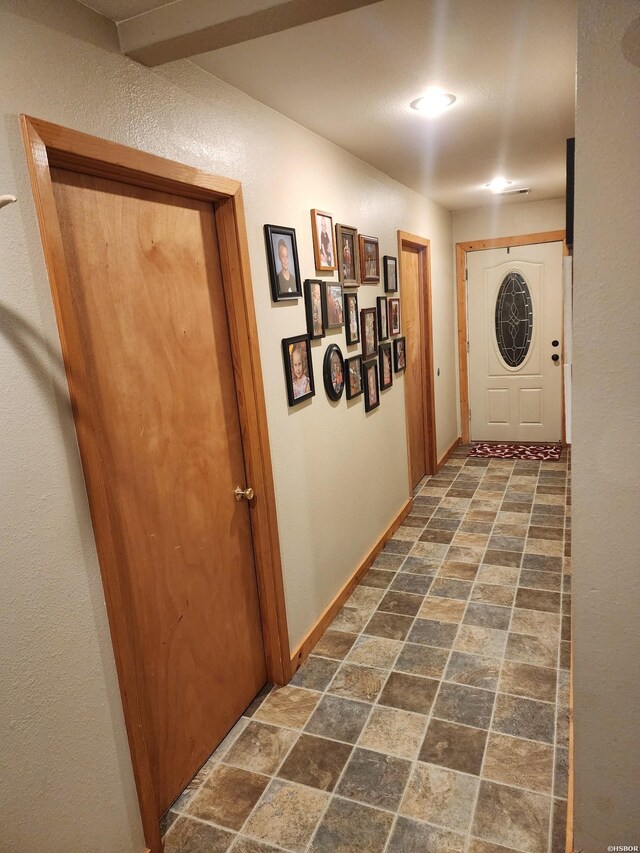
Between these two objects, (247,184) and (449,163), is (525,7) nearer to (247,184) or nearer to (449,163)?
(247,184)

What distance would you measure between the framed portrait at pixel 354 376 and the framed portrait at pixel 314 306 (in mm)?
390

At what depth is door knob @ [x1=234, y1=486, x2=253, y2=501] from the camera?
6.98 feet

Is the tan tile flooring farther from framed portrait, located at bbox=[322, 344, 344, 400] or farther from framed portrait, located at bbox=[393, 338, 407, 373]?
framed portrait, located at bbox=[393, 338, 407, 373]

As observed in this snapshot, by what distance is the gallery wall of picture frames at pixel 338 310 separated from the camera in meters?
2.32

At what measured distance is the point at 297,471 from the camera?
2.48 m

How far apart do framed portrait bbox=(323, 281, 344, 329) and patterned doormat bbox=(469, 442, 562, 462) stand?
319 centimetres

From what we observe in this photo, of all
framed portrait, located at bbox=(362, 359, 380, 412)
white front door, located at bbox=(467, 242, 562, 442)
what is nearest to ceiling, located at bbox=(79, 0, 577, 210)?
framed portrait, located at bbox=(362, 359, 380, 412)

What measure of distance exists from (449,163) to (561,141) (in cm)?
65

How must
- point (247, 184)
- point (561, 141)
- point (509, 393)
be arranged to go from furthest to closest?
point (509, 393)
point (561, 141)
point (247, 184)

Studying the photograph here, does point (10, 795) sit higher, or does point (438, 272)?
point (438, 272)

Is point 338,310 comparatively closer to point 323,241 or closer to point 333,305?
point 333,305

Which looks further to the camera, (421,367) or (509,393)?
(509,393)

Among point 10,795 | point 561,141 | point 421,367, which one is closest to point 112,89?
point 10,795

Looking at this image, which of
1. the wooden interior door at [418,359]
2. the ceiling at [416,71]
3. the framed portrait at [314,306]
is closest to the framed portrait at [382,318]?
the wooden interior door at [418,359]
